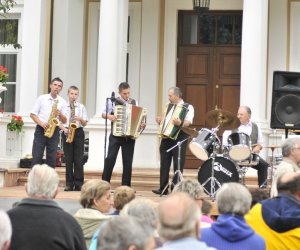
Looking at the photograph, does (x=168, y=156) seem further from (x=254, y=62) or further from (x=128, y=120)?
(x=254, y=62)

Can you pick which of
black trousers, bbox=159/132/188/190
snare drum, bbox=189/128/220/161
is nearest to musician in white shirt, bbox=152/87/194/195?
black trousers, bbox=159/132/188/190

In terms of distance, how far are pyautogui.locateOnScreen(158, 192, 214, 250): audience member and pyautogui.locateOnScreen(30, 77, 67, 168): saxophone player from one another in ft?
28.5

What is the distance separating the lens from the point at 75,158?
12312 millimetres

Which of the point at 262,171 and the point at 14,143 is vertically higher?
the point at 14,143

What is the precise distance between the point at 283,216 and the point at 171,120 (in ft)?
21.9

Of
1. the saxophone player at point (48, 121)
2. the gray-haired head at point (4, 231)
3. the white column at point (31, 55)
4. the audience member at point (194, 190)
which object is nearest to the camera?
the gray-haired head at point (4, 231)

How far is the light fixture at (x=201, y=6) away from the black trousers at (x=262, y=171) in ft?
12.7

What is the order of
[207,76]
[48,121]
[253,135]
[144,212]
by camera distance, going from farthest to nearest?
[207,76] → [48,121] → [253,135] → [144,212]

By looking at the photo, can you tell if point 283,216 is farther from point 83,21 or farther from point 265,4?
point 83,21

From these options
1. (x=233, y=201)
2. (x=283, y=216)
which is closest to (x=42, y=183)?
(x=233, y=201)

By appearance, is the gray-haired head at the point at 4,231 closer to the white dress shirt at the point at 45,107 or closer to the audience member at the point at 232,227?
the audience member at the point at 232,227

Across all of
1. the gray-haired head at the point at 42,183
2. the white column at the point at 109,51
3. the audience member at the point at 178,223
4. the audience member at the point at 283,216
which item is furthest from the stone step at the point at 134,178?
the audience member at the point at 178,223

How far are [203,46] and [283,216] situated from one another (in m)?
10.7

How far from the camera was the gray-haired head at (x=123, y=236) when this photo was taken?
3.38 meters
